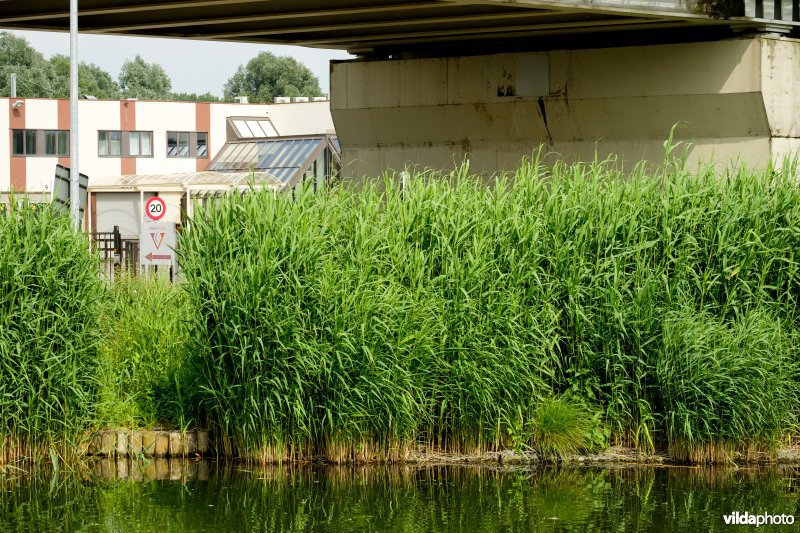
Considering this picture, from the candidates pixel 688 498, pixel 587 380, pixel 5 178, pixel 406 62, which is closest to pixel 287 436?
pixel 587 380

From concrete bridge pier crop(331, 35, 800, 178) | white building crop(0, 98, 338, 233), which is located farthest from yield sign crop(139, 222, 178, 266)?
white building crop(0, 98, 338, 233)

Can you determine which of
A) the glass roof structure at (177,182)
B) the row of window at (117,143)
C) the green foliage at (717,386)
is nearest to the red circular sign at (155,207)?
the green foliage at (717,386)

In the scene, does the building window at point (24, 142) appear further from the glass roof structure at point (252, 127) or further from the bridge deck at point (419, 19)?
the bridge deck at point (419, 19)

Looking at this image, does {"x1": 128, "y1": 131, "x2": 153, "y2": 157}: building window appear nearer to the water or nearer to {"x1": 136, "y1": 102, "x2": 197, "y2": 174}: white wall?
{"x1": 136, "y1": 102, "x2": 197, "y2": 174}: white wall

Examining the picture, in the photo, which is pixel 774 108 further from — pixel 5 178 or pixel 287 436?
pixel 5 178

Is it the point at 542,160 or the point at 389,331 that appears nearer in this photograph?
the point at 389,331

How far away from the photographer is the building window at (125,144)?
2594 inches

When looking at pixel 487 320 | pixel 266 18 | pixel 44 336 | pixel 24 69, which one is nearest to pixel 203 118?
pixel 266 18

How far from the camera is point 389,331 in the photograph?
39.5 feet

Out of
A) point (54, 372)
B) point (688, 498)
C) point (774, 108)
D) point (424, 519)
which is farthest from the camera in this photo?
point (774, 108)

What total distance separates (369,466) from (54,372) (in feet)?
10.2

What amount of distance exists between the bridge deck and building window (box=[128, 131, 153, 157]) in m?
43.3

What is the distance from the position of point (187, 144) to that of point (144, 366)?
56.2 m

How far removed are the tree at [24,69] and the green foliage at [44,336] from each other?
335ft
